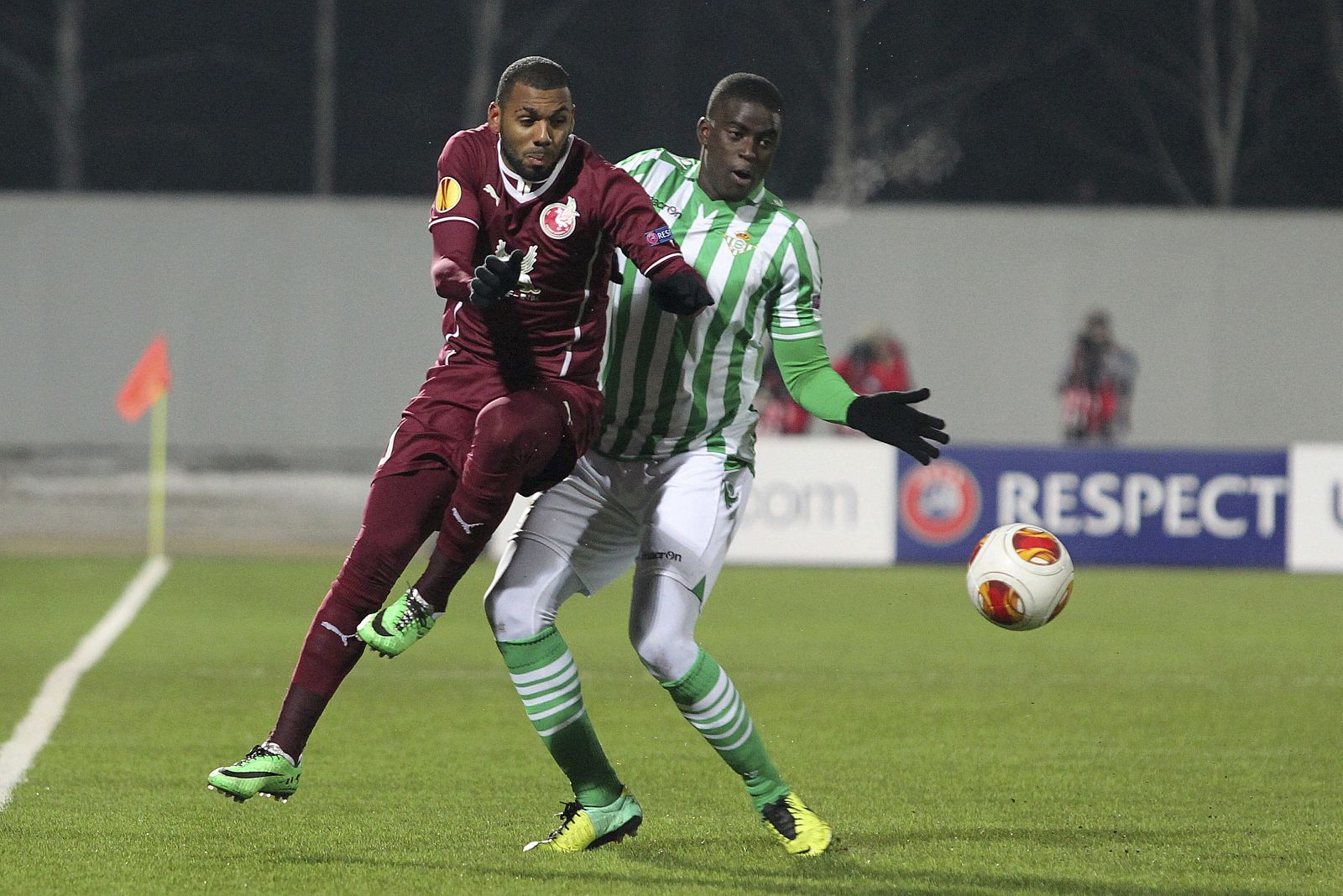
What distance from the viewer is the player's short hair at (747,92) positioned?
4992 millimetres

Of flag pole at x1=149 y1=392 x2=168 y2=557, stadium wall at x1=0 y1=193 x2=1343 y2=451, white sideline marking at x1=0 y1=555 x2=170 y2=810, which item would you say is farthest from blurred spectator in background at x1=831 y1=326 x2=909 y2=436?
white sideline marking at x1=0 y1=555 x2=170 y2=810

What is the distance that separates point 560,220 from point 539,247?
9 cm

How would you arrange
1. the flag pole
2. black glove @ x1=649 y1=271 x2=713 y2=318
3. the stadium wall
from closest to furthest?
black glove @ x1=649 y1=271 x2=713 y2=318 < the flag pole < the stadium wall

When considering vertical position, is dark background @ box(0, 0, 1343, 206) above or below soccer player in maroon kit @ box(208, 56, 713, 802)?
above

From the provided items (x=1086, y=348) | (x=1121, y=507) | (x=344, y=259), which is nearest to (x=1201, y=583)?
(x=1121, y=507)

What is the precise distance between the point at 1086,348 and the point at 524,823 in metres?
15.8

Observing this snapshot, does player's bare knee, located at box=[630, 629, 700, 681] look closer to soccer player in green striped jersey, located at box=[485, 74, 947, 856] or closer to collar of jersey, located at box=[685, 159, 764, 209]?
soccer player in green striped jersey, located at box=[485, 74, 947, 856]

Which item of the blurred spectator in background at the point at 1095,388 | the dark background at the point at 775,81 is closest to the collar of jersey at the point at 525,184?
the blurred spectator in background at the point at 1095,388

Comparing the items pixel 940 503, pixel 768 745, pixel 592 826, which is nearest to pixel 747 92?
pixel 592 826

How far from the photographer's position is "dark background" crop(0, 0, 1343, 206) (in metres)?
22.5

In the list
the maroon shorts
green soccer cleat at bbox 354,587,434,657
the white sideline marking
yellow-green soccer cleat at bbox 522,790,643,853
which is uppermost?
the maroon shorts

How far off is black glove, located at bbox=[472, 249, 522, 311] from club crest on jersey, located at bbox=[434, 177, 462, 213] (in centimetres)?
34

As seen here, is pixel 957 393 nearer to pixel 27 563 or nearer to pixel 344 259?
pixel 344 259

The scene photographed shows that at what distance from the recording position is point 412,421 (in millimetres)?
4898
